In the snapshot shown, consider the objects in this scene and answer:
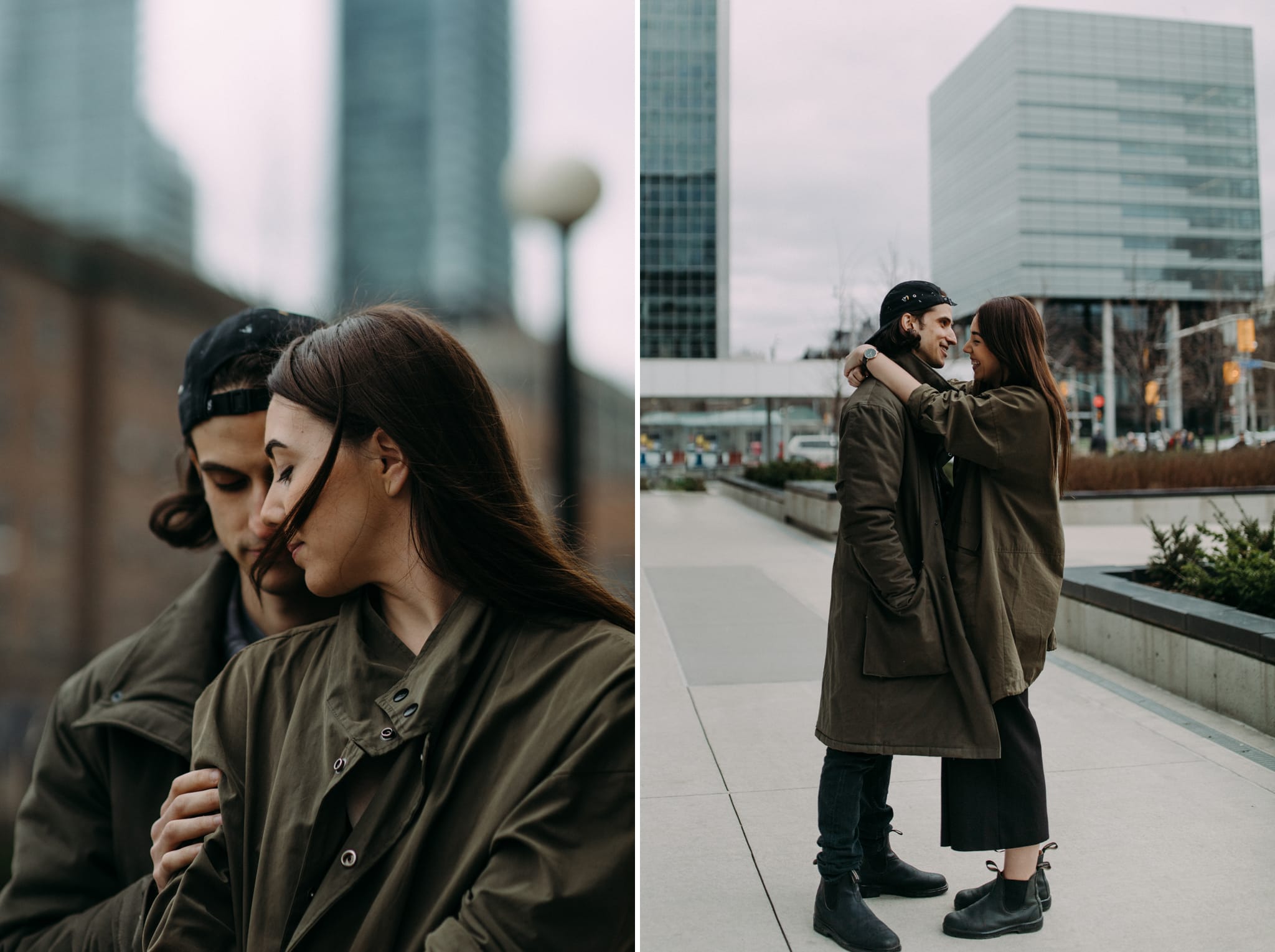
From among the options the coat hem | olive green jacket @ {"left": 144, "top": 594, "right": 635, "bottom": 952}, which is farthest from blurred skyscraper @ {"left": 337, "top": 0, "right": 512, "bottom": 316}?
the coat hem

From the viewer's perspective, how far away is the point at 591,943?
1.63 meters

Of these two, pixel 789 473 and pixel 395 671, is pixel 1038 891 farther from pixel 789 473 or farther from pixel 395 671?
pixel 789 473

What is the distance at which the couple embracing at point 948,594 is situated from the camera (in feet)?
8.87

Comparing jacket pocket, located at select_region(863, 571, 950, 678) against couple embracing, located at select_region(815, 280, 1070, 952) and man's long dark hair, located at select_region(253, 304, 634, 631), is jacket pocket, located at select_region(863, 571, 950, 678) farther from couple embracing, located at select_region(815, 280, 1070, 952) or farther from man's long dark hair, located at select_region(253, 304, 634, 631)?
man's long dark hair, located at select_region(253, 304, 634, 631)

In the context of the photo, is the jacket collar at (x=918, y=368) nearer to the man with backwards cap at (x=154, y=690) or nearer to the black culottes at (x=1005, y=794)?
the black culottes at (x=1005, y=794)

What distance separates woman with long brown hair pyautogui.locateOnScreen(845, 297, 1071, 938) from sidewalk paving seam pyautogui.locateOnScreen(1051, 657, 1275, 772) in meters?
1.90

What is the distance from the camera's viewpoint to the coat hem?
2.66 m

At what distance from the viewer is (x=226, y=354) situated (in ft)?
5.72

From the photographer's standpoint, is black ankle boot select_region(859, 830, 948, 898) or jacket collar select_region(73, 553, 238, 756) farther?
black ankle boot select_region(859, 830, 948, 898)

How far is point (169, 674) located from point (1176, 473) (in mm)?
16773

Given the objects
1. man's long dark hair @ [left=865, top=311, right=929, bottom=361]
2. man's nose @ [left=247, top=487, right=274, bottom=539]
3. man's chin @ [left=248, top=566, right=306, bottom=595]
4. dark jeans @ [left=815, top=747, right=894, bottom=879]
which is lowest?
dark jeans @ [left=815, top=747, right=894, bottom=879]

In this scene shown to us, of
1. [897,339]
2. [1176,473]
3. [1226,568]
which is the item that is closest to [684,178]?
[1176,473]

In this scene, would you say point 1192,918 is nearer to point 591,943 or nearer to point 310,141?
point 591,943

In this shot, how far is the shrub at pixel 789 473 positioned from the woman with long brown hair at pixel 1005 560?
13.8 meters
